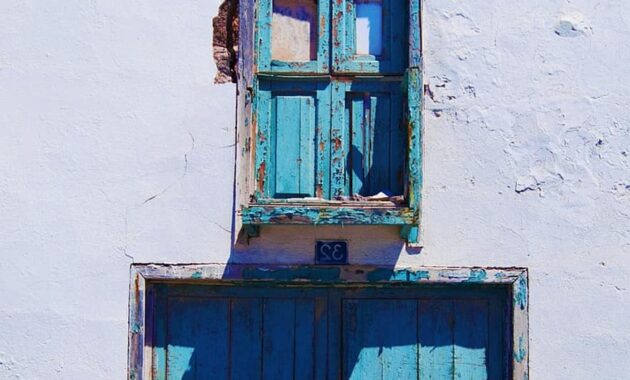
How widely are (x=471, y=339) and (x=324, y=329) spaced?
737 mm

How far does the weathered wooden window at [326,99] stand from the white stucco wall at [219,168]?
157 millimetres

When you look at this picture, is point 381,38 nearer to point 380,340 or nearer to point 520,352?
point 380,340

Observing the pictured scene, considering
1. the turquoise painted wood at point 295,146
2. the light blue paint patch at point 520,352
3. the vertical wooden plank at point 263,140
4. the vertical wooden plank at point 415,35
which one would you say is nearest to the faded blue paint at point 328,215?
the vertical wooden plank at point 263,140

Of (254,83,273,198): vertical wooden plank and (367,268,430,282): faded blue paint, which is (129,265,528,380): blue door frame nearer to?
(367,268,430,282): faded blue paint

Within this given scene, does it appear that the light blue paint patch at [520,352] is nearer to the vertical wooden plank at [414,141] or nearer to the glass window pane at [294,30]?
the vertical wooden plank at [414,141]

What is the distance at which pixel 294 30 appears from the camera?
17.3 feet

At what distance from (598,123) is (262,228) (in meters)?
1.75

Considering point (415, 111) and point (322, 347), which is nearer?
point (415, 111)

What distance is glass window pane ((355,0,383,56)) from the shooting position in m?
5.24

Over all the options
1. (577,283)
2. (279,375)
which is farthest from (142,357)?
(577,283)

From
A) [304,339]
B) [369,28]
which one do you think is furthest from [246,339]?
[369,28]

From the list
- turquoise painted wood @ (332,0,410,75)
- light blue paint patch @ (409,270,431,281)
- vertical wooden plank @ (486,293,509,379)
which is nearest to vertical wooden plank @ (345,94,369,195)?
turquoise painted wood @ (332,0,410,75)

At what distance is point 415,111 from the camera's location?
486cm

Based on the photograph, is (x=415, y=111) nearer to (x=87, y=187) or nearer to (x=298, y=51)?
(x=298, y=51)
